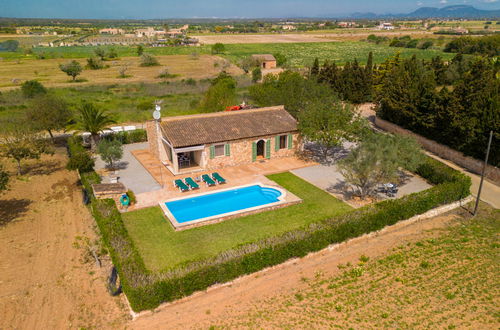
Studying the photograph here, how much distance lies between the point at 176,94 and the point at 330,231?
140 ft

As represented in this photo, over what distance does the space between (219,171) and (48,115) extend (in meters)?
16.2

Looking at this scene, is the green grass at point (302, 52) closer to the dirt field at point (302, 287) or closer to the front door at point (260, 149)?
the front door at point (260, 149)

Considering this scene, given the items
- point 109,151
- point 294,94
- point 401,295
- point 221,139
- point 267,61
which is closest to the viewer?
point 401,295

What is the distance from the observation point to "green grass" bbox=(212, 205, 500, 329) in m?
13.2

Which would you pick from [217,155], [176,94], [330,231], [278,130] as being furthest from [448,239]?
[176,94]

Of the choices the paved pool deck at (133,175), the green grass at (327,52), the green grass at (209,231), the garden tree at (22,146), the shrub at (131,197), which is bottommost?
the green grass at (209,231)

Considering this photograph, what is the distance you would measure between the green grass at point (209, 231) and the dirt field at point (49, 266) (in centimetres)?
246

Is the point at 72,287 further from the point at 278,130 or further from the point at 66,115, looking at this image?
the point at 66,115

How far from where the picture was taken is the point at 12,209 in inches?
854

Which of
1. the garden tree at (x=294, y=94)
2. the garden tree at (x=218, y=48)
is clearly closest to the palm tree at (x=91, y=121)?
the garden tree at (x=294, y=94)

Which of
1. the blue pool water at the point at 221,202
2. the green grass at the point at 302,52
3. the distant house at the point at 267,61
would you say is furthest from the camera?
the green grass at the point at 302,52

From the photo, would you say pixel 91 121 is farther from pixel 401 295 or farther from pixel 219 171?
pixel 401 295

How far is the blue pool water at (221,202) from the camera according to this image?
21.0m

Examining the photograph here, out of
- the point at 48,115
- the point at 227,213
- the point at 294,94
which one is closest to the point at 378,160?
the point at 227,213
